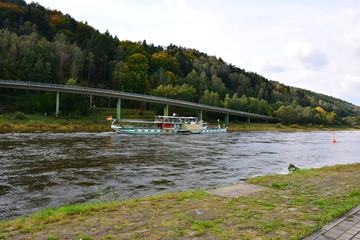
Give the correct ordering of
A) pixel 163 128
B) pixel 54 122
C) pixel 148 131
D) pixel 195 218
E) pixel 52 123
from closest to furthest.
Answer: pixel 195 218 → pixel 52 123 → pixel 54 122 → pixel 148 131 → pixel 163 128

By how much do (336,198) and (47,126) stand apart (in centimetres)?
6947

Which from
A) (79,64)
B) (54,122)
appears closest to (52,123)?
(54,122)

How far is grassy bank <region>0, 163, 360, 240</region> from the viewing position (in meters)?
6.88

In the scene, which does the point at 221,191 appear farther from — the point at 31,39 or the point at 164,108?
the point at 31,39

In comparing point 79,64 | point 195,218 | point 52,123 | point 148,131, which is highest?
point 79,64

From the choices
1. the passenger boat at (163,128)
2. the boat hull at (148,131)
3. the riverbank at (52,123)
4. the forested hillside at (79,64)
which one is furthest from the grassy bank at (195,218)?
the forested hillside at (79,64)

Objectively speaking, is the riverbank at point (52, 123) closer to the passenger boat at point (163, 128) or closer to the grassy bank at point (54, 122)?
the grassy bank at point (54, 122)

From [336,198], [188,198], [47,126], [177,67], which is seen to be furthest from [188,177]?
[177,67]

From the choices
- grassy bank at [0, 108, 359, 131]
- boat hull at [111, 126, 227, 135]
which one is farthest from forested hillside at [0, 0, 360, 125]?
boat hull at [111, 126, 227, 135]

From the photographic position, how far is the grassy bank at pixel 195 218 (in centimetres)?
688

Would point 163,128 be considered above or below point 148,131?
above

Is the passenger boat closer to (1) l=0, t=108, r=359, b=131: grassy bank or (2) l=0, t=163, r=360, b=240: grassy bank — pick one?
(1) l=0, t=108, r=359, b=131: grassy bank

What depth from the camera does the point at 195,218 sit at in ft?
26.7

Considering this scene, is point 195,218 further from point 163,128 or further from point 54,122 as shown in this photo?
point 163,128
